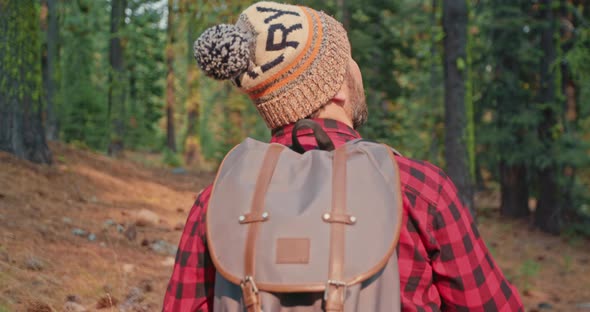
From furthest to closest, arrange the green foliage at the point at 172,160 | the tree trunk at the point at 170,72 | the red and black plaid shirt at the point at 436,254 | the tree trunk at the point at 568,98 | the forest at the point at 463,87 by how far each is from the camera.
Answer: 1. the tree trunk at the point at 170,72
2. the green foliage at the point at 172,160
3. the tree trunk at the point at 568,98
4. the forest at the point at 463,87
5. the red and black plaid shirt at the point at 436,254

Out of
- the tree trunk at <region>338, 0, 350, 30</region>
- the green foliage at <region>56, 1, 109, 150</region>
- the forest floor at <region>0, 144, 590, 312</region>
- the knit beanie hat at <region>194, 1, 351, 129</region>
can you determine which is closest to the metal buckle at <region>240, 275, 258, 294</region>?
the knit beanie hat at <region>194, 1, 351, 129</region>

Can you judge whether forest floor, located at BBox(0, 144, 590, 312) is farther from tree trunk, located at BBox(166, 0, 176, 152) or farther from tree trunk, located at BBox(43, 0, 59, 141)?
tree trunk, located at BBox(166, 0, 176, 152)

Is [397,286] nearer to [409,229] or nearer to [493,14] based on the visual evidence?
[409,229]

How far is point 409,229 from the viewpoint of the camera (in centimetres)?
175

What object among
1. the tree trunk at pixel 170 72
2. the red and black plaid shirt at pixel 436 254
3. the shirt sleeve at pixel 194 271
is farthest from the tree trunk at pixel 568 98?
the shirt sleeve at pixel 194 271

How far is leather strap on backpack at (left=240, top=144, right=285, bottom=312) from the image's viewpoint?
1.63 meters

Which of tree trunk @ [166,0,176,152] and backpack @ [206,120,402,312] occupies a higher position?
backpack @ [206,120,402,312]

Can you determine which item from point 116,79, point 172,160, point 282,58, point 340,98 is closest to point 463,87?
point 116,79

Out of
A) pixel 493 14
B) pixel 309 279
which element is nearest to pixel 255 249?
pixel 309 279

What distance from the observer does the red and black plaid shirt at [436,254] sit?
1744mm

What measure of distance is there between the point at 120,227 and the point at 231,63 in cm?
532

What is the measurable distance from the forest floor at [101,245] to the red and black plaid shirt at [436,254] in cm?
269

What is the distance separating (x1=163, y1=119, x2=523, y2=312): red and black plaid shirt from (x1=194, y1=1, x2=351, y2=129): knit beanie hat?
0.16m

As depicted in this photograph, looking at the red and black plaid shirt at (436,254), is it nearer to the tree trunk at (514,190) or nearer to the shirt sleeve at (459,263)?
the shirt sleeve at (459,263)
